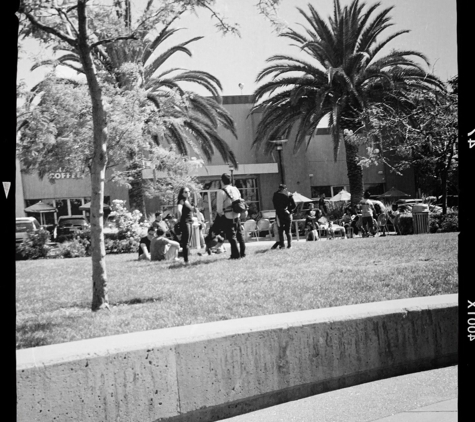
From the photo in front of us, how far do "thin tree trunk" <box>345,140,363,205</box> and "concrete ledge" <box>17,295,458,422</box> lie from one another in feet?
3.71

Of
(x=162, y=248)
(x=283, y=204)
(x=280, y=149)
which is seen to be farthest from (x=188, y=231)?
(x=280, y=149)

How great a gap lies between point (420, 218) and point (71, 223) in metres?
2.75

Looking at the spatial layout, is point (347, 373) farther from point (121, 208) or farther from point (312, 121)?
point (121, 208)

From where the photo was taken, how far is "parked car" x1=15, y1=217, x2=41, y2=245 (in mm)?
3364

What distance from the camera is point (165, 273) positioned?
564 centimetres

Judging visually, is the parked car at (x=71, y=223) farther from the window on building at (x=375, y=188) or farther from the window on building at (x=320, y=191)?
the window on building at (x=375, y=188)

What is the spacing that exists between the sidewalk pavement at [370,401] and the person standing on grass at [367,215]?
4.78ft

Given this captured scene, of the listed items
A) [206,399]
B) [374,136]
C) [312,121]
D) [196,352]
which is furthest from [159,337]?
[374,136]

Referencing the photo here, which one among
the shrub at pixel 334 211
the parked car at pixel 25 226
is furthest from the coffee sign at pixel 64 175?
the shrub at pixel 334 211

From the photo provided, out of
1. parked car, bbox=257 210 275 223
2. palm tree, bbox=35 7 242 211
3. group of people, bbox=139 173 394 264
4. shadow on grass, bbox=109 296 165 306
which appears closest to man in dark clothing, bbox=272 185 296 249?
group of people, bbox=139 173 394 264

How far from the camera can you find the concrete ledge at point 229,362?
2.51m

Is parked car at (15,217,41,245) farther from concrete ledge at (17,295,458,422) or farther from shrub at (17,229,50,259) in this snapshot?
concrete ledge at (17,295,458,422)

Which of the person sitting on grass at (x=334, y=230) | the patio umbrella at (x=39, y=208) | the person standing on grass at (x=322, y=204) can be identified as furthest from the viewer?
the person sitting on grass at (x=334, y=230)

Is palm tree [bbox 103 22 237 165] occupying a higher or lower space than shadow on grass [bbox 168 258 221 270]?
higher
